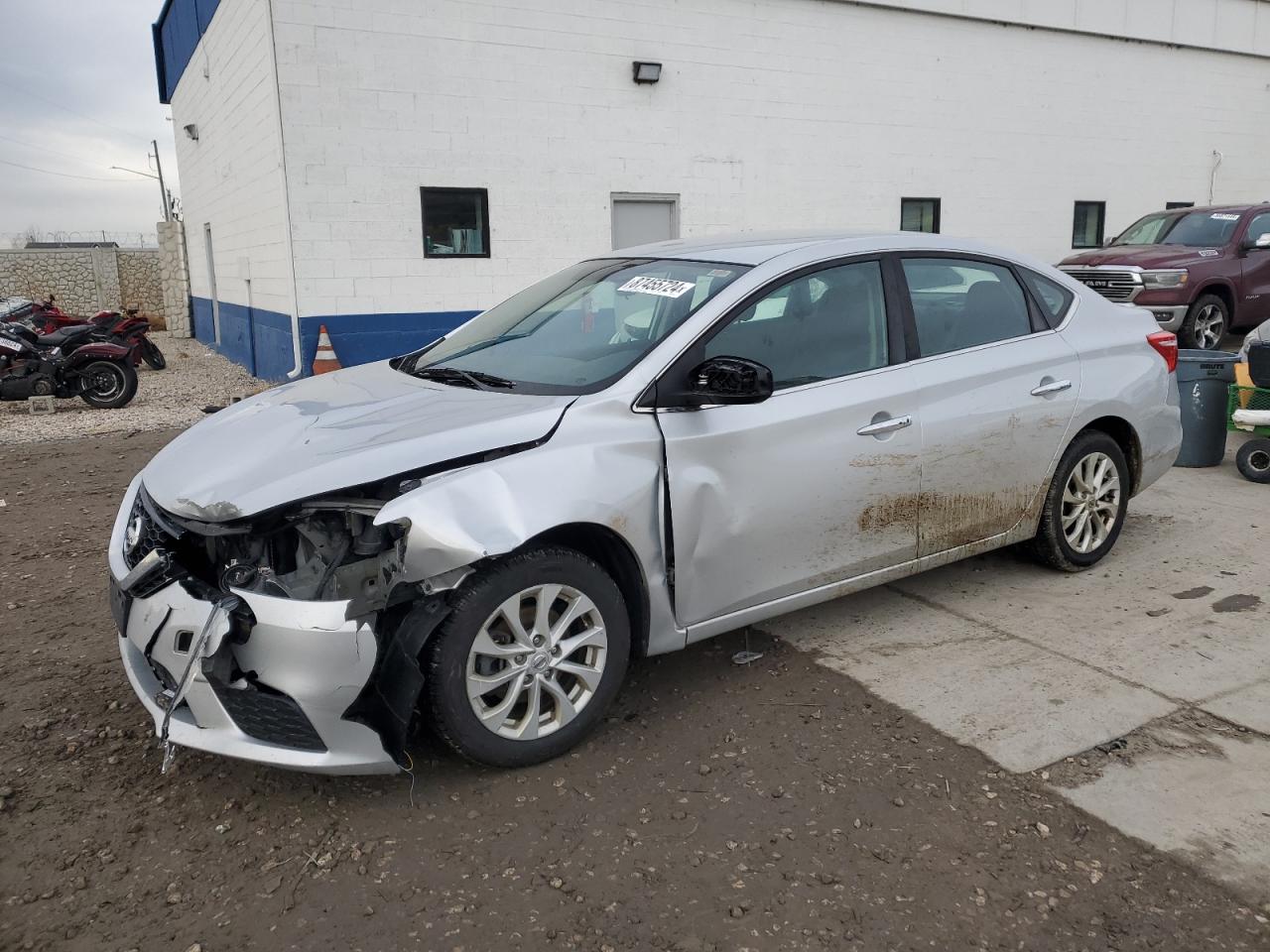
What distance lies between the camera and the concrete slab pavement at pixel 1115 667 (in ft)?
10.2

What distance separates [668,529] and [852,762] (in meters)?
0.98

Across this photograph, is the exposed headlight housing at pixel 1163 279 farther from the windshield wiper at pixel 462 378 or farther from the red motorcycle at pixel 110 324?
the red motorcycle at pixel 110 324

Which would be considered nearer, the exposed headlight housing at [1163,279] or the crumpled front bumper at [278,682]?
the crumpled front bumper at [278,682]

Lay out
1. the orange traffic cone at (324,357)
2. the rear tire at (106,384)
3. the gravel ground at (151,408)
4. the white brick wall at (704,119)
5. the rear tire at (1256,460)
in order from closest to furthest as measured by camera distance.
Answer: the rear tire at (1256,460) → the gravel ground at (151,408) → the orange traffic cone at (324,357) → the white brick wall at (704,119) → the rear tire at (106,384)

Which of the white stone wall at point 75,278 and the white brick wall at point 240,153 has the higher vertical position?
the white brick wall at point 240,153

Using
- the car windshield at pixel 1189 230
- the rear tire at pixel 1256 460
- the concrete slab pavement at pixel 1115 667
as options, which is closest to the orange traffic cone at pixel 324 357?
the concrete slab pavement at pixel 1115 667

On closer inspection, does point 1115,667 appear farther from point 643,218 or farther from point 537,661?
point 643,218

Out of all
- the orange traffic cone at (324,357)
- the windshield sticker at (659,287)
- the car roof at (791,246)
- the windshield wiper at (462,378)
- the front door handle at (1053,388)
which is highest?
the car roof at (791,246)

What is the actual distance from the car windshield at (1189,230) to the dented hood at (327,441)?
459 inches

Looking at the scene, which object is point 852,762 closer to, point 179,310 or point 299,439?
point 299,439

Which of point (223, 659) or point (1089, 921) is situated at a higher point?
point (223, 659)

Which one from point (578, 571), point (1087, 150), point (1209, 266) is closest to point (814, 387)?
point (578, 571)

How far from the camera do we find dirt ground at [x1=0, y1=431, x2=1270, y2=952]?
8.50ft

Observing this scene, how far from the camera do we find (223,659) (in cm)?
293
